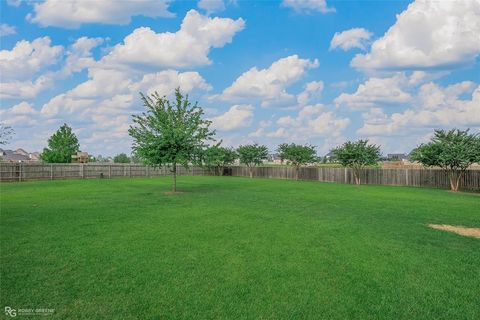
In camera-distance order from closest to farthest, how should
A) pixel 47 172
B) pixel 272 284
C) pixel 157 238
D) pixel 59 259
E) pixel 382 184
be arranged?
pixel 272 284, pixel 59 259, pixel 157 238, pixel 382 184, pixel 47 172

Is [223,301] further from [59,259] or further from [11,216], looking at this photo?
[11,216]

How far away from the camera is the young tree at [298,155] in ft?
131

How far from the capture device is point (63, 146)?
189ft

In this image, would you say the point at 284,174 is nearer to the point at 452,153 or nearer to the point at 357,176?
the point at 357,176

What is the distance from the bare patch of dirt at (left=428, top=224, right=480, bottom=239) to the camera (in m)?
8.71

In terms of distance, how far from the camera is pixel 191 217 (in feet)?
35.7

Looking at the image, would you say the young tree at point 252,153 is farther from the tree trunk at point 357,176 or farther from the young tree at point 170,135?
the young tree at point 170,135

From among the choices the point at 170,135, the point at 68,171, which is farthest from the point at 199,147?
the point at 68,171

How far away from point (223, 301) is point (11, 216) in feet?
29.6

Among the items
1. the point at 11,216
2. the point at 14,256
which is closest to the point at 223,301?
the point at 14,256

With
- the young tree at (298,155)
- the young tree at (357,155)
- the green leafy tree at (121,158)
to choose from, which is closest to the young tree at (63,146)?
the green leafy tree at (121,158)

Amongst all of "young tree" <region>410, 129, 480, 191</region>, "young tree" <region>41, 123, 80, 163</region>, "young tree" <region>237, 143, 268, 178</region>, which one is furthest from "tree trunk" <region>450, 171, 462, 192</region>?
"young tree" <region>41, 123, 80, 163</region>

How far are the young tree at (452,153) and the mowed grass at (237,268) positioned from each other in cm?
1543

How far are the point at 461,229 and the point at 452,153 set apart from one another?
1706 centimetres
